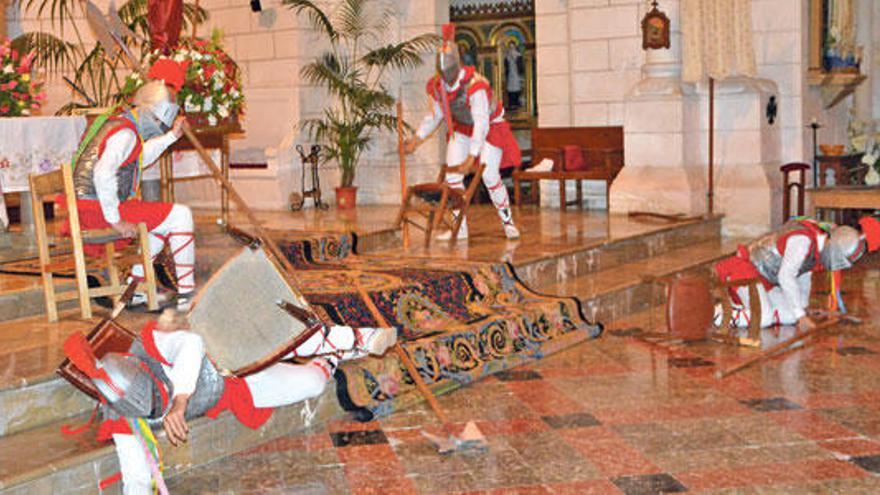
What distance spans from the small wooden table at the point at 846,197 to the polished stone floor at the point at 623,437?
3689 mm

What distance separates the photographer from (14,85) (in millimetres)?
Answer: 8086

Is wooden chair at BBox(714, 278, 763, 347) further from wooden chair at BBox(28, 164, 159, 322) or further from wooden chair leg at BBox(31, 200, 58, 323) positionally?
wooden chair leg at BBox(31, 200, 58, 323)

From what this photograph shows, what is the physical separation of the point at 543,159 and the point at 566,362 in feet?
19.9

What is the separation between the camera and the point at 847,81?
12.7 m

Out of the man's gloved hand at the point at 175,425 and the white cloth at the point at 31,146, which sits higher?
the white cloth at the point at 31,146

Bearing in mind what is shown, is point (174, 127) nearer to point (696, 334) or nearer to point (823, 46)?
point (696, 334)

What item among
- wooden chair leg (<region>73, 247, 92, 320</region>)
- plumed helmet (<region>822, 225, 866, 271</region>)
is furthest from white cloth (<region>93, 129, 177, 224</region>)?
plumed helmet (<region>822, 225, 866, 271</region>)

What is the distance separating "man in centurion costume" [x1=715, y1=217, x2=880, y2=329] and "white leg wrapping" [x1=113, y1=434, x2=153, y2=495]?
4166 millimetres

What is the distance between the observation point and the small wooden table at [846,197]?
10.3 metres

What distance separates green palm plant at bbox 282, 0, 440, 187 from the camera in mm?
12227

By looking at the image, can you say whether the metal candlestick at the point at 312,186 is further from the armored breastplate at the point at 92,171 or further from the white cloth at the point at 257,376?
the white cloth at the point at 257,376

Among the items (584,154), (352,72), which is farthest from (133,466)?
(584,154)

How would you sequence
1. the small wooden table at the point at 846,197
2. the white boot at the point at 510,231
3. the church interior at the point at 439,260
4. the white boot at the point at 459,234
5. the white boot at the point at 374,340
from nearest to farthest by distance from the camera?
the church interior at the point at 439,260 → the white boot at the point at 374,340 → the white boot at the point at 459,234 → the white boot at the point at 510,231 → the small wooden table at the point at 846,197

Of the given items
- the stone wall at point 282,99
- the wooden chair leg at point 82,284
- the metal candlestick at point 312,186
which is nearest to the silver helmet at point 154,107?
the wooden chair leg at point 82,284
